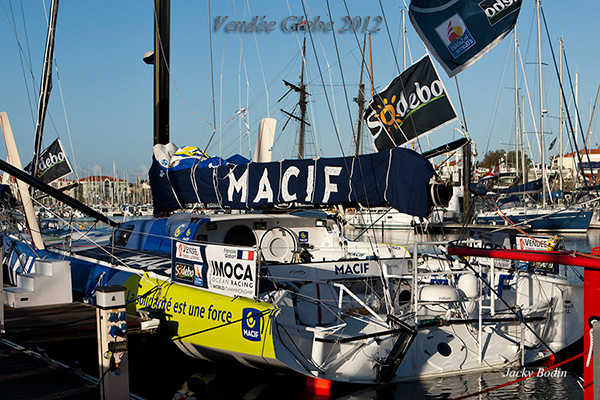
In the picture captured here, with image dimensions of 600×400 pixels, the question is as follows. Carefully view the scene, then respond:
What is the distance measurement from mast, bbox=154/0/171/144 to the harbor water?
18.4 feet

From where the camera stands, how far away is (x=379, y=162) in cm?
959

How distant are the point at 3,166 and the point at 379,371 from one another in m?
6.19

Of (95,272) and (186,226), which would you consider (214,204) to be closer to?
(186,226)

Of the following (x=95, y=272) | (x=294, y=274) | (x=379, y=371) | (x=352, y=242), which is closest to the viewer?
(x=379, y=371)

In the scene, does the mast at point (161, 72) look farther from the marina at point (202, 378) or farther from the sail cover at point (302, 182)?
the marina at point (202, 378)

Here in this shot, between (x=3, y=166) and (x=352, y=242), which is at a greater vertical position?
(x=3, y=166)

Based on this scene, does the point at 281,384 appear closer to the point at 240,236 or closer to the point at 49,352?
the point at 240,236

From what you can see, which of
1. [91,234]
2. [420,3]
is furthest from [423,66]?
[91,234]

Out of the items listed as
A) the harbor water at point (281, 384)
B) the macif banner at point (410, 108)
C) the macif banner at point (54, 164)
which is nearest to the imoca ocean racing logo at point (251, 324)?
the harbor water at point (281, 384)

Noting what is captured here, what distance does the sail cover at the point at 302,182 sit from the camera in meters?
9.22

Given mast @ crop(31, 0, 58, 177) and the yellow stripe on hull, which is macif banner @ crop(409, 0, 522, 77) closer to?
the yellow stripe on hull

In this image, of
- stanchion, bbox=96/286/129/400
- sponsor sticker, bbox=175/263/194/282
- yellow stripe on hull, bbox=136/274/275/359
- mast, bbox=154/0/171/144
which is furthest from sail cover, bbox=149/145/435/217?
stanchion, bbox=96/286/129/400

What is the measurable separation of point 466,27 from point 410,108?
5.95 ft

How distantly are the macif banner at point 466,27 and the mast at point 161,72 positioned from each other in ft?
24.9
